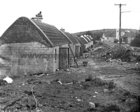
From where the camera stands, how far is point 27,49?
1970 cm

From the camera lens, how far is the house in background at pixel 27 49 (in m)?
19.1

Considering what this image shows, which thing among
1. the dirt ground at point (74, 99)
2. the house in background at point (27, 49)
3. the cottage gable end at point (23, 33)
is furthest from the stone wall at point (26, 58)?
the dirt ground at point (74, 99)

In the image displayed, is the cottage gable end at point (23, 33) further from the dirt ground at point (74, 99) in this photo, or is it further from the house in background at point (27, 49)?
the dirt ground at point (74, 99)

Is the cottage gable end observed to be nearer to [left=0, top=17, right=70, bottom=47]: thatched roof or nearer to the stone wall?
[left=0, top=17, right=70, bottom=47]: thatched roof

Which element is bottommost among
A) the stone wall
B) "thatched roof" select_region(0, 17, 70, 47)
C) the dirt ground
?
the dirt ground

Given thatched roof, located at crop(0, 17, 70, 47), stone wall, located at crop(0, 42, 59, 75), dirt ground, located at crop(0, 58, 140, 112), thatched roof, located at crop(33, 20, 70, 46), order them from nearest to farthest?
dirt ground, located at crop(0, 58, 140, 112) → stone wall, located at crop(0, 42, 59, 75) → thatched roof, located at crop(0, 17, 70, 47) → thatched roof, located at crop(33, 20, 70, 46)

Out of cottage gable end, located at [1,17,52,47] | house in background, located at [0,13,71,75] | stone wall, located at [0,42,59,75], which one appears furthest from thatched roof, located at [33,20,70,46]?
stone wall, located at [0,42,59,75]

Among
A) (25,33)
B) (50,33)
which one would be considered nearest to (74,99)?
(25,33)

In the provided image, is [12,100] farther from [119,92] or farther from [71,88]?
[119,92]

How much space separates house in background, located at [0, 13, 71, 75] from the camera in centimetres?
1912

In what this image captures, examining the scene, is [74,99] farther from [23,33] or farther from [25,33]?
[23,33]

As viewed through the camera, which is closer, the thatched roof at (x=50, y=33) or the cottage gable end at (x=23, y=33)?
the cottage gable end at (x=23, y=33)

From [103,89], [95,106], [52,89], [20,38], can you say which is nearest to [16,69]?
[20,38]

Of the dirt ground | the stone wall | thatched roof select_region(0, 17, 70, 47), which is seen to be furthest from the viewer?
thatched roof select_region(0, 17, 70, 47)
